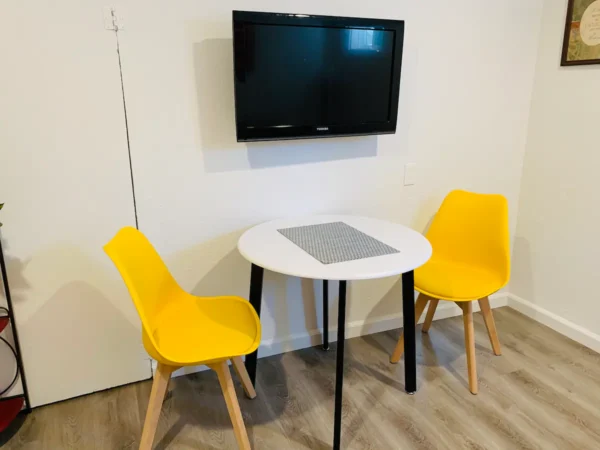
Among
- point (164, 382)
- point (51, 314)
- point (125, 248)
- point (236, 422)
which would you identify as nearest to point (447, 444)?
point (236, 422)

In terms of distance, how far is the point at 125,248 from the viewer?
160cm

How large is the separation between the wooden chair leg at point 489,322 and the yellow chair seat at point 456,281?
127 millimetres

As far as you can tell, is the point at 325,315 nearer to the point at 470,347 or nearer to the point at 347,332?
the point at 347,332

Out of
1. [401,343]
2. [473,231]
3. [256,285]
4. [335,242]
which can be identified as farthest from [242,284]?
[473,231]

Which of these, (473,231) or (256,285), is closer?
(256,285)

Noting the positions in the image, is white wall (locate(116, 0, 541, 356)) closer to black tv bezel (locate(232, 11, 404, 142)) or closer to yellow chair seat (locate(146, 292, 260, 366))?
black tv bezel (locate(232, 11, 404, 142))

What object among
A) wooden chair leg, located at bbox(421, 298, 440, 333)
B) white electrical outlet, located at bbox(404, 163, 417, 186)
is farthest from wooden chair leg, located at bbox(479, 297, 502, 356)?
white electrical outlet, located at bbox(404, 163, 417, 186)

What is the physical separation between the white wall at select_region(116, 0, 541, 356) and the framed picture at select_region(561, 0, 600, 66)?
0.19 metres

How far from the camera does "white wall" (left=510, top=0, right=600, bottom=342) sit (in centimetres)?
240

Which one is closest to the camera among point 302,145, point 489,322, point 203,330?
point 203,330

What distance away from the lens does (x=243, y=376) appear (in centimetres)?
196

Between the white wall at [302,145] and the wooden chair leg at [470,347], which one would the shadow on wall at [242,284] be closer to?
the white wall at [302,145]

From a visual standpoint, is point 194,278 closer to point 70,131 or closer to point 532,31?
point 70,131

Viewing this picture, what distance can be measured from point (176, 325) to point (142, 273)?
25 cm
